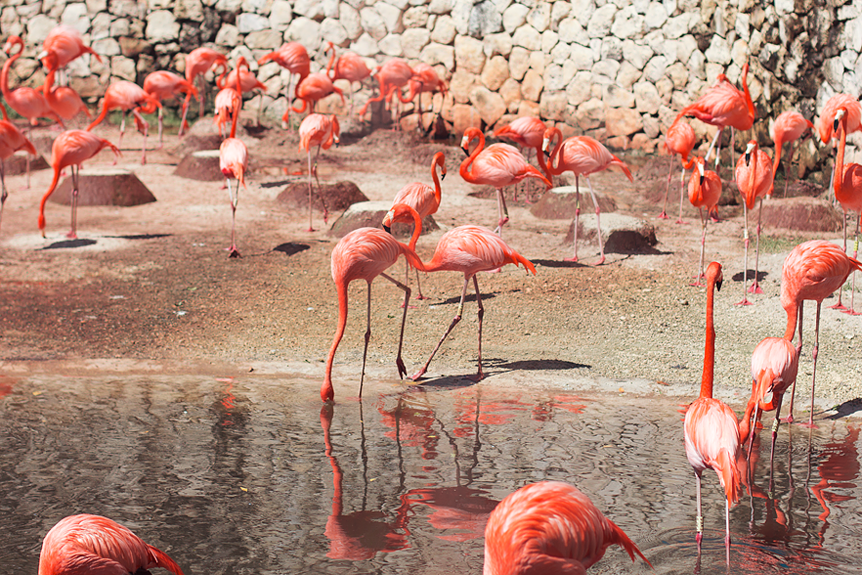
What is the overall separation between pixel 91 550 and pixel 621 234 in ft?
18.4

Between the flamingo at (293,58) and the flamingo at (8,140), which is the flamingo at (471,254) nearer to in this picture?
the flamingo at (8,140)

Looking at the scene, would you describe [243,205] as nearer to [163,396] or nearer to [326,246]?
[326,246]

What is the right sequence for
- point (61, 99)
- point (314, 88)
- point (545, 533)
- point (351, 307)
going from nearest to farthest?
1. point (545, 533)
2. point (351, 307)
3. point (61, 99)
4. point (314, 88)

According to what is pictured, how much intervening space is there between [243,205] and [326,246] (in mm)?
1971

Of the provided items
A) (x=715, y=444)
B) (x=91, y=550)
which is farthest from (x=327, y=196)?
(x=91, y=550)

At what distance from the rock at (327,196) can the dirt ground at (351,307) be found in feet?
0.49

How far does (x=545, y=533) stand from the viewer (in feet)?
7.56

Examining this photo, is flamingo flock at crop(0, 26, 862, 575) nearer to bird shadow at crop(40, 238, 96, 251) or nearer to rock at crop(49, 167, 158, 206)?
bird shadow at crop(40, 238, 96, 251)

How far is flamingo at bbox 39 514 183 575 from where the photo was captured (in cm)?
230

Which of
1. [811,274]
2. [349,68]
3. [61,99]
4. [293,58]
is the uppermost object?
[293,58]

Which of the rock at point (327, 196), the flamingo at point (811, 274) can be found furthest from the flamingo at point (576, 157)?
the flamingo at point (811, 274)

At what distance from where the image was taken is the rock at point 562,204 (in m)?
8.76

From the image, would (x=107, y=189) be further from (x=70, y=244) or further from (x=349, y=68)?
(x=349, y=68)

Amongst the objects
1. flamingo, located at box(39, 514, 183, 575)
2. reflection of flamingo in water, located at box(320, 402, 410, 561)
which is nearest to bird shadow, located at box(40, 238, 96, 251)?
reflection of flamingo in water, located at box(320, 402, 410, 561)
